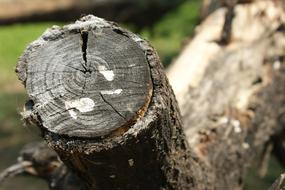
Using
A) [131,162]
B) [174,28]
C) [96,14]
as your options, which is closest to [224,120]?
[131,162]

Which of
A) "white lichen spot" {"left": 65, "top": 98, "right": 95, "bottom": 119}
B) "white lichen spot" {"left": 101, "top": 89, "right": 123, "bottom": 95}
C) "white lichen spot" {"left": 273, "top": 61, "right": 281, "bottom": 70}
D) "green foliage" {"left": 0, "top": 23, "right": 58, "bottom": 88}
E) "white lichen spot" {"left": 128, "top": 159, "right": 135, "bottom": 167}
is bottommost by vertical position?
"green foliage" {"left": 0, "top": 23, "right": 58, "bottom": 88}

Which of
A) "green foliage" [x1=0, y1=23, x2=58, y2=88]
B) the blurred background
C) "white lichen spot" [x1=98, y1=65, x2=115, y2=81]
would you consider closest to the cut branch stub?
"white lichen spot" [x1=98, y1=65, x2=115, y2=81]

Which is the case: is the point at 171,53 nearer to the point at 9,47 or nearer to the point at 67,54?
the point at 9,47

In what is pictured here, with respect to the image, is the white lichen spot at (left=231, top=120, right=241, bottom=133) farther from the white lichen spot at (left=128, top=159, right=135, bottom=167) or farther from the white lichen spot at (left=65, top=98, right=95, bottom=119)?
the white lichen spot at (left=65, top=98, right=95, bottom=119)

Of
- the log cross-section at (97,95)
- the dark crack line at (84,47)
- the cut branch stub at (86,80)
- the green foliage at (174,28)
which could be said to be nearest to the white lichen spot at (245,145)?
the log cross-section at (97,95)

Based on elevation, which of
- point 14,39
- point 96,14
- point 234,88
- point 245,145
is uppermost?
point 234,88

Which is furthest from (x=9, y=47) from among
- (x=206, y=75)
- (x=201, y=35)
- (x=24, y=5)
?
(x=206, y=75)

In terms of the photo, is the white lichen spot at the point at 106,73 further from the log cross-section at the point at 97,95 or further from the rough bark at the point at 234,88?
the rough bark at the point at 234,88

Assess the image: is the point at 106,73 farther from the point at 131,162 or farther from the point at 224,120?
the point at 224,120
